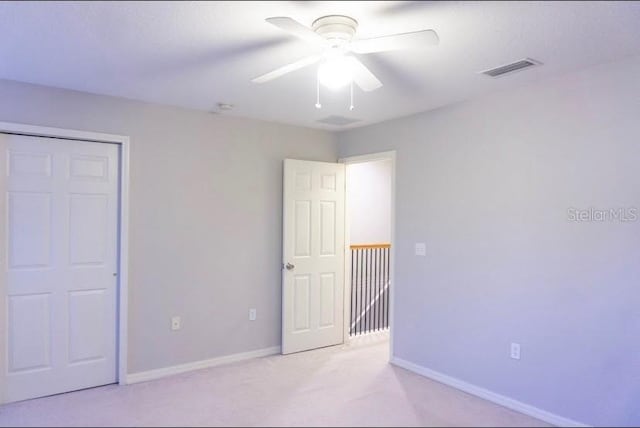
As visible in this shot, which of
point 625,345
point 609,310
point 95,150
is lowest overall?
point 625,345

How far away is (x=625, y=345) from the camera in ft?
8.57

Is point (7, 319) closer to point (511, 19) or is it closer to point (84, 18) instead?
point (84, 18)

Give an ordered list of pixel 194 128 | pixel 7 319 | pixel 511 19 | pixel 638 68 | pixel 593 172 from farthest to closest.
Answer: pixel 194 128 → pixel 7 319 → pixel 593 172 → pixel 638 68 → pixel 511 19

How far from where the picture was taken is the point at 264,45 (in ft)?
8.18

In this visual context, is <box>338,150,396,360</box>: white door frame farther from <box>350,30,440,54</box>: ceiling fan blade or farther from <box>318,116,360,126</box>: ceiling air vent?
<box>350,30,440,54</box>: ceiling fan blade

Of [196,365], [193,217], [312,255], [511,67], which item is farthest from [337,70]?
[196,365]

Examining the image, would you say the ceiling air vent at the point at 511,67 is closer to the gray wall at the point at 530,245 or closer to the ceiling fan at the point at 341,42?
the gray wall at the point at 530,245

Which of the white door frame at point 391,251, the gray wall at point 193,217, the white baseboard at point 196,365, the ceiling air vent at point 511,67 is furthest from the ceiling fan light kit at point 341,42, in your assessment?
the white baseboard at point 196,365

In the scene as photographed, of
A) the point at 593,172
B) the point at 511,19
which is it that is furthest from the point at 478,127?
the point at 511,19

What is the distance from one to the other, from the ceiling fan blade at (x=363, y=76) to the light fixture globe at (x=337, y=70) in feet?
0.09

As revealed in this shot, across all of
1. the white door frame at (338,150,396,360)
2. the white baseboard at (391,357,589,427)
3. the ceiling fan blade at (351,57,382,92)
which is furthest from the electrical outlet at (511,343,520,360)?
the ceiling fan blade at (351,57,382,92)

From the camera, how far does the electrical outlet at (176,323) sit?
3.82 meters

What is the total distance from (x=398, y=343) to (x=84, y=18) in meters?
3.49

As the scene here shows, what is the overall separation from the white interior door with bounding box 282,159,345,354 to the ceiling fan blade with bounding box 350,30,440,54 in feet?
7.63
